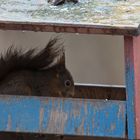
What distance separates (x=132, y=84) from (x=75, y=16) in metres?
0.27

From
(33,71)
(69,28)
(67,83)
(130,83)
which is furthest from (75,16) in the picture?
(67,83)

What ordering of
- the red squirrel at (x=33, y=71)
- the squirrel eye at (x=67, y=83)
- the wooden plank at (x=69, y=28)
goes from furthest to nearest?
the squirrel eye at (x=67, y=83) < the red squirrel at (x=33, y=71) < the wooden plank at (x=69, y=28)

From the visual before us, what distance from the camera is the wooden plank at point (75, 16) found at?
169 cm

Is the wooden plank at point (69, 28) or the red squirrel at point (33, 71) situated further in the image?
the red squirrel at point (33, 71)

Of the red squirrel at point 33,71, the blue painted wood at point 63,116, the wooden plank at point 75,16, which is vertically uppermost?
the wooden plank at point 75,16

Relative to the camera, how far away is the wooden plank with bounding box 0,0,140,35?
5.55 feet

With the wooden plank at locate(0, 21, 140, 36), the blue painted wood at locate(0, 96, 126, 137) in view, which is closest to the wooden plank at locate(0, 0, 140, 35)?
the wooden plank at locate(0, 21, 140, 36)

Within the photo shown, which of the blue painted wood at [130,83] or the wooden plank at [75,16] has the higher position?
the wooden plank at [75,16]

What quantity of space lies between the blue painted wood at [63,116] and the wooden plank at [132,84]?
0.08 feet

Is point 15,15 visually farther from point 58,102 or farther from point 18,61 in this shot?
point 18,61

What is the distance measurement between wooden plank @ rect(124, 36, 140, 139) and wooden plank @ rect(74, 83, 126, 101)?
0.70 meters

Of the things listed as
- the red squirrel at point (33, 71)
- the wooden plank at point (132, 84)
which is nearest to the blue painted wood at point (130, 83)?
the wooden plank at point (132, 84)

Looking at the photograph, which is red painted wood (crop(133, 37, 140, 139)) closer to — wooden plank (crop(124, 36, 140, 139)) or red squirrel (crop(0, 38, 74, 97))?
Answer: wooden plank (crop(124, 36, 140, 139))

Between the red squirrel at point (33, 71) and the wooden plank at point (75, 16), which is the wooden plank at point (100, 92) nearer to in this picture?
the red squirrel at point (33, 71)
